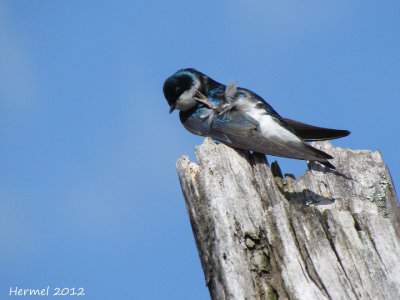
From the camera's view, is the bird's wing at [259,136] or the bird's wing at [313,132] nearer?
the bird's wing at [259,136]

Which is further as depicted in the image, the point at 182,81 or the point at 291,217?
the point at 182,81

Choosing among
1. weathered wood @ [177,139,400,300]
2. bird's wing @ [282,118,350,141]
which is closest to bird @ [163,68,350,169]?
bird's wing @ [282,118,350,141]

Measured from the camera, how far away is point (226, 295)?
137 inches

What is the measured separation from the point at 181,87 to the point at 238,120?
1282mm

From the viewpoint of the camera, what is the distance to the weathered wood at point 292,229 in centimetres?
342

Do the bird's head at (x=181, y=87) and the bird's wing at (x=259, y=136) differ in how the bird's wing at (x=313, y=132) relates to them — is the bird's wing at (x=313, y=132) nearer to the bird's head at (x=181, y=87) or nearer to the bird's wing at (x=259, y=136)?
the bird's wing at (x=259, y=136)

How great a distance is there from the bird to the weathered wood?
1.03ft

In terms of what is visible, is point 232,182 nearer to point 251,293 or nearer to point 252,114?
point 251,293

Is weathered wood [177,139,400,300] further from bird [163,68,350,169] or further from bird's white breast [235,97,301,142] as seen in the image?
bird's white breast [235,97,301,142]

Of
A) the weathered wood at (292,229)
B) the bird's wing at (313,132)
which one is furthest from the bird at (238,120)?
the weathered wood at (292,229)

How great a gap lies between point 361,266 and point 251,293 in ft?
1.63

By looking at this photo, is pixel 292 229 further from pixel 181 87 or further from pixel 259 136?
pixel 181 87

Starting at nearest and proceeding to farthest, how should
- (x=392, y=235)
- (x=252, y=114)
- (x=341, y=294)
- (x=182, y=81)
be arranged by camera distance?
1. (x=341, y=294)
2. (x=392, y=235)
3. (x=252, y=114)
4. (x=182, y=81)

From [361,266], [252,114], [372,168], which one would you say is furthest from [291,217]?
[252,114]
